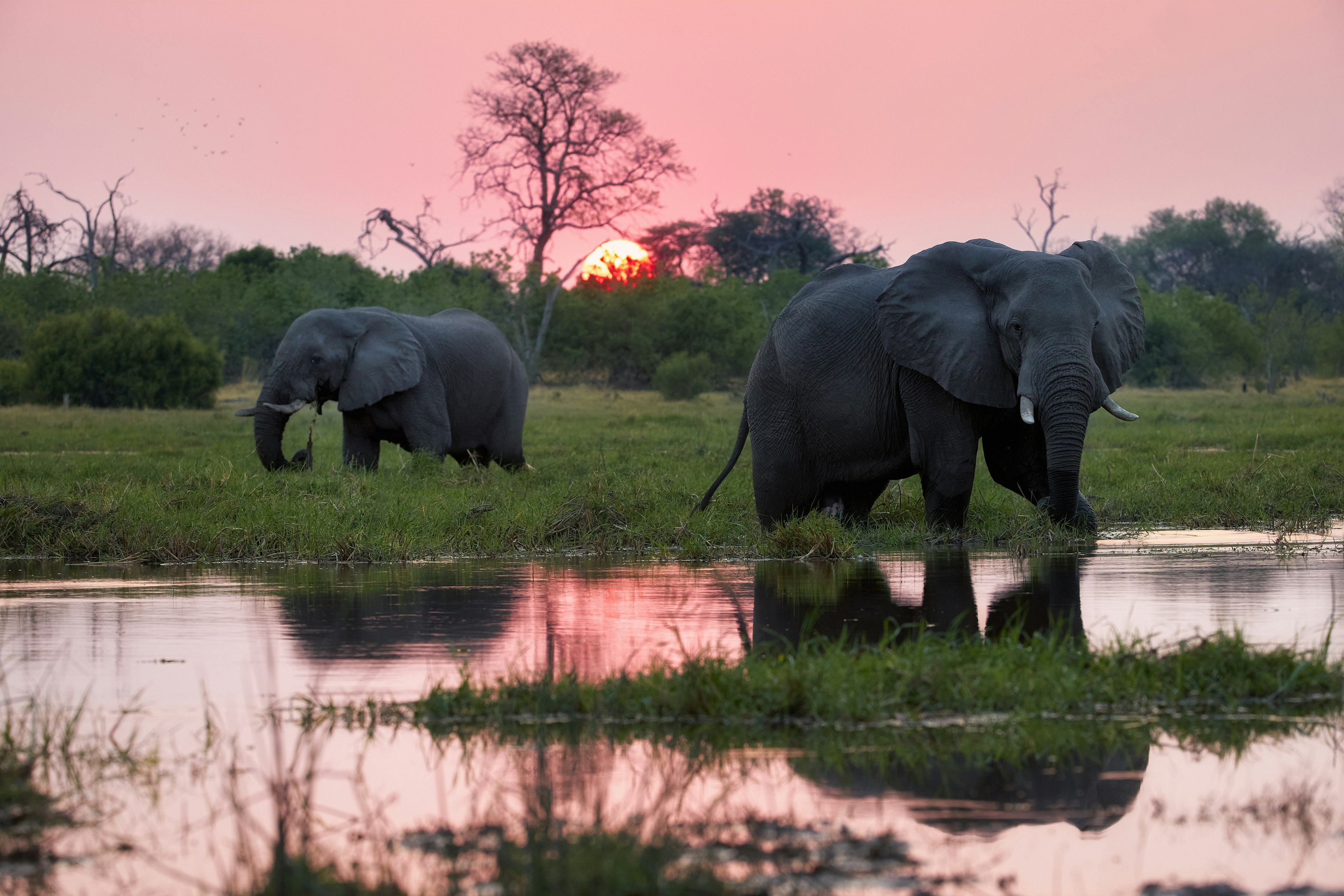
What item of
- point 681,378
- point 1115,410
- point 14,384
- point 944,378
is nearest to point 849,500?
point 944,378

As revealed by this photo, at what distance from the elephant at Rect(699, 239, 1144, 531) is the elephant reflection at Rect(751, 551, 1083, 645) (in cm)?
83

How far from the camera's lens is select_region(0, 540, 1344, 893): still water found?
3.35m

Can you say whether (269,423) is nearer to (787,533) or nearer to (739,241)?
(787,533)

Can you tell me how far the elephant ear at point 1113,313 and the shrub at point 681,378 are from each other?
31.3 m

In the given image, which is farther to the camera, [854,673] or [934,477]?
[934,477]

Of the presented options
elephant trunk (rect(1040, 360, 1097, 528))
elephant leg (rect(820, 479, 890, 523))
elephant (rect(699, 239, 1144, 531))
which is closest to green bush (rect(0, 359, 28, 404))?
elephant (rect(699, 239, 1144, 531))

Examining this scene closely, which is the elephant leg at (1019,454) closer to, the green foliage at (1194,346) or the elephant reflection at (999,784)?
the elephant reflection at (999,784)

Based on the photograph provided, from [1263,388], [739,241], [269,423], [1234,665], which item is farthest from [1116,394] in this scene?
[1234,665]

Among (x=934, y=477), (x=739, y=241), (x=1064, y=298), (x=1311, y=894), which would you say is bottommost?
(x=1311, y=894)

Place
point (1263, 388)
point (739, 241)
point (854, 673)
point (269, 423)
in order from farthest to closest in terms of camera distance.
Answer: point (739, 241), point (1263, 388), point (269, 423), point (854, 673)

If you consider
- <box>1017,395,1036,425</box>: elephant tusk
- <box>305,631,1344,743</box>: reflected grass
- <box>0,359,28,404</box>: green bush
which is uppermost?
<box>0,359,28,404</box>: green bush

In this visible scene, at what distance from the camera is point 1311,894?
122 inches

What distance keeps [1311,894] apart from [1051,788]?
833 millimetres

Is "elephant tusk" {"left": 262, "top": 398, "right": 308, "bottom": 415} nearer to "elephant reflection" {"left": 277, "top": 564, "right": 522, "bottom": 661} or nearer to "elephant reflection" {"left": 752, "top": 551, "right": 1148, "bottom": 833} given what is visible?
"elephant reflection" {"left": 277, "top": 564, "right": 522, "bottom": 661}
